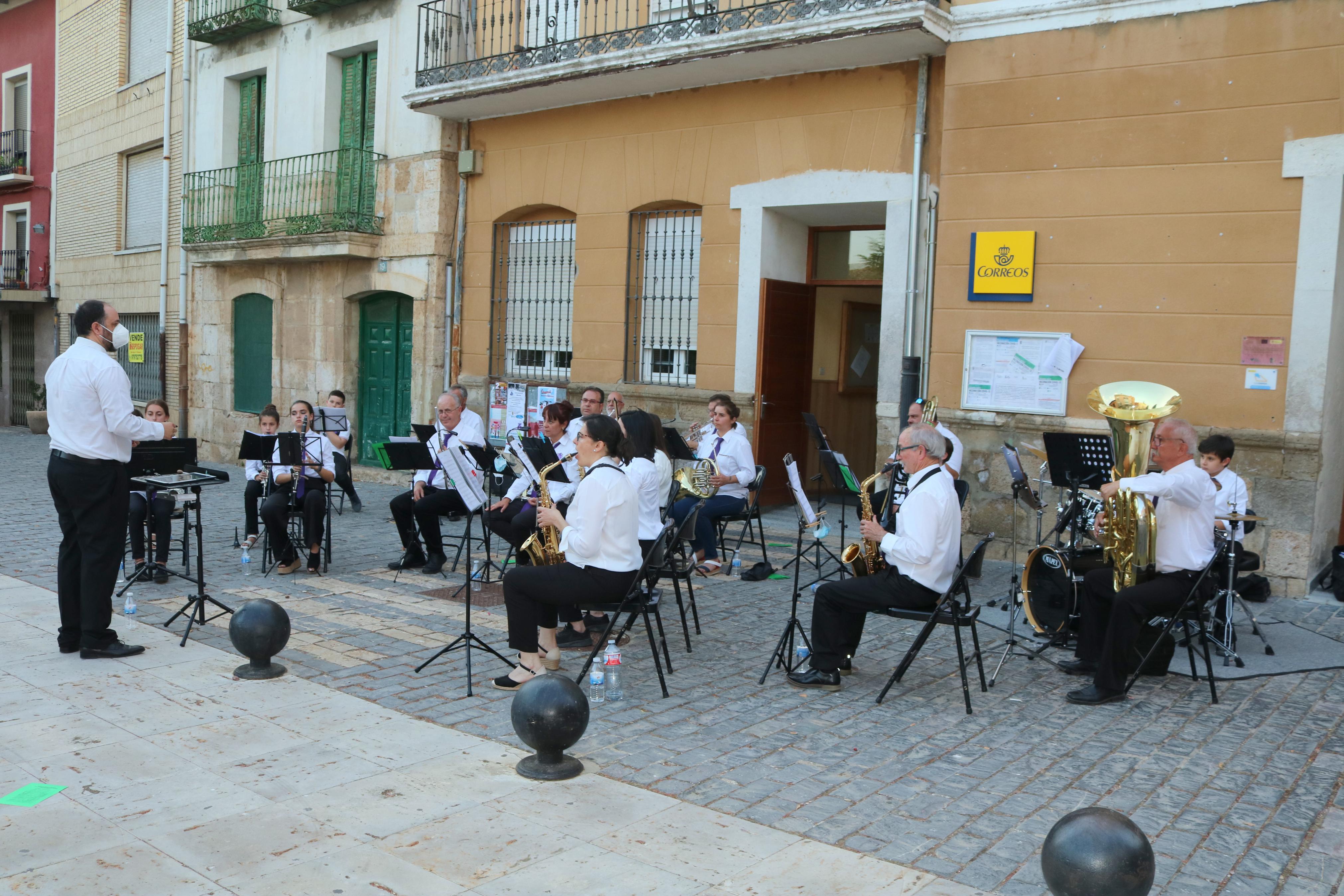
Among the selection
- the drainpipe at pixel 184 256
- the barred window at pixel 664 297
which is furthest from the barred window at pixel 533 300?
the drainpipe at pixel 184 256

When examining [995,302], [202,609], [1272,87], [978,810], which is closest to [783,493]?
[995,302]

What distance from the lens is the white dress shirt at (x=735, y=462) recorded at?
30.8 feet

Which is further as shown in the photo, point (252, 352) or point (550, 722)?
point (252, 352)

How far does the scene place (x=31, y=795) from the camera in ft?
14.2

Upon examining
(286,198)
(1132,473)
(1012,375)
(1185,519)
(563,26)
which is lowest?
(1185,519)

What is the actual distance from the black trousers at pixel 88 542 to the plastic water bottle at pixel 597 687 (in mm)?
2852

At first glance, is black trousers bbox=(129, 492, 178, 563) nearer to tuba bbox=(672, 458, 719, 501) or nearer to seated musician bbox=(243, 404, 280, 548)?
seated musician bbox=(243, 404, 280, 548)

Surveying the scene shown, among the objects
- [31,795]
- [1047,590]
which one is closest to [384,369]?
[1047,590]

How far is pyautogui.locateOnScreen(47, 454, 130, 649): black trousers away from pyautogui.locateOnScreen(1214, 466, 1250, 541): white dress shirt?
6.81 metres

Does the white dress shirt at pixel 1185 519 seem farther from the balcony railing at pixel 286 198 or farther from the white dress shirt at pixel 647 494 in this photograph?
the balcony railing at pixel 286 198

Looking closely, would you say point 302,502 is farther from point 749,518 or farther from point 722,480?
point 749,518

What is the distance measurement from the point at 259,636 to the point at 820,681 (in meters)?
3.07

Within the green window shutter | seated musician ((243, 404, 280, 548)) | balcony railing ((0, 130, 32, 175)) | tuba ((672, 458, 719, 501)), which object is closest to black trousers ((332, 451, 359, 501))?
seated musician ((243, 404, 280, 548))

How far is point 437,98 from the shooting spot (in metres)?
13.3
